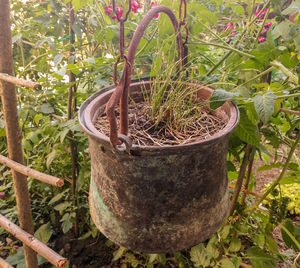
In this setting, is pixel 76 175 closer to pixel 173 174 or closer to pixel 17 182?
pixel 17 182

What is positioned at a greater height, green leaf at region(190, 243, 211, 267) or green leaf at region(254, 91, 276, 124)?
green leaf at region(254, 91, 276, 124)

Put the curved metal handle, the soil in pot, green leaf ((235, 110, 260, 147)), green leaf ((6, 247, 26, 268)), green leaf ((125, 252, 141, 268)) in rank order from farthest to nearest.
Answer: green leaf ((125, 252, 141, 268))
green leaf ((6, 247, 26, 268))
green leaf ((235, 110, 260, 147))
the soil in pot
the curved metal handle

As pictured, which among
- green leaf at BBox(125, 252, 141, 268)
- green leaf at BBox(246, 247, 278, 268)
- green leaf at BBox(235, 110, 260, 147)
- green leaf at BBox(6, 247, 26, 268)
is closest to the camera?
green leaf at BBox(235, 110, 260, 147)

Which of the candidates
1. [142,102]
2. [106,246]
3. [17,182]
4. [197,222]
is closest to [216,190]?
[197,222]

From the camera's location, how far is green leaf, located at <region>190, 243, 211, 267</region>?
121 cm

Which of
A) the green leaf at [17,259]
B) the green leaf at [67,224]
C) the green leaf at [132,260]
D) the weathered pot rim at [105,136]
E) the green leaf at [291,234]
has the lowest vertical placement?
the green leaf at [132,260]

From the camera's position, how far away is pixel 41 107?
1.30 metres

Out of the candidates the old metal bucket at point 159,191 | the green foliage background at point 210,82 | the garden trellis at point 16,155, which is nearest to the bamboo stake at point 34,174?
the garden trellis at point 16,155

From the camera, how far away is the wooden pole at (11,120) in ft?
2.80

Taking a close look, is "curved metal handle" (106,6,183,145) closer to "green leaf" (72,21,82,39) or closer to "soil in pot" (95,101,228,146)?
"soil in pot" (95,101,228,146)

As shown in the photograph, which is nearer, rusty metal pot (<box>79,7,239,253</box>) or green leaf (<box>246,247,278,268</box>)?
rusty metal pot (<box>79,7,239,253</box>)

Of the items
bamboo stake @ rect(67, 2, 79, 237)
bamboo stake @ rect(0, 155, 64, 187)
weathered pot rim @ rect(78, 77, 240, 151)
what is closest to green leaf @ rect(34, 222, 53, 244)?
bamboo stake @ rect(67, 2, 79, 237)

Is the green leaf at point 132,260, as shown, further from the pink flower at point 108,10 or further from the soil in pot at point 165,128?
the pink flower at point 108,10

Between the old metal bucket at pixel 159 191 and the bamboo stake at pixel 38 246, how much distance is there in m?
0.22
